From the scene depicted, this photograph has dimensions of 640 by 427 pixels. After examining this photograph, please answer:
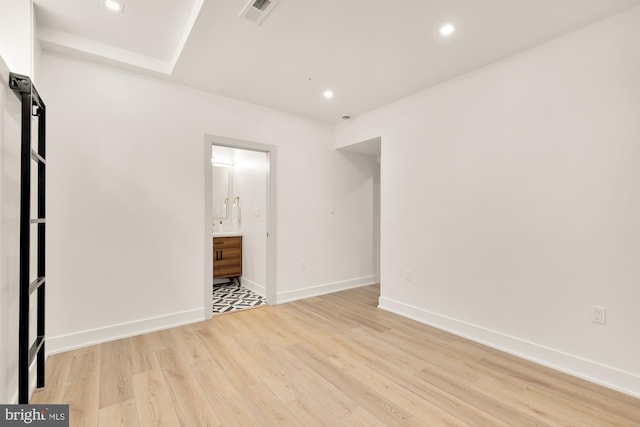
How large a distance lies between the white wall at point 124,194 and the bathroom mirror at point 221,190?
5.43 feet

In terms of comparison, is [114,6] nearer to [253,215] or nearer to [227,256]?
[253,215]

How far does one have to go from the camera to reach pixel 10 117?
4.77ft

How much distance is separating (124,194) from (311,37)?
7.33ft

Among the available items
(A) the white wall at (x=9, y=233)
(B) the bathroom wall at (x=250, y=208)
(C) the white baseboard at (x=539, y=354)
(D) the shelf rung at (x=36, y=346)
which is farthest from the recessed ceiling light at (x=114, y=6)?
(C) the white baseboard at (x=539, y=354)

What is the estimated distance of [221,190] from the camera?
5027 mm

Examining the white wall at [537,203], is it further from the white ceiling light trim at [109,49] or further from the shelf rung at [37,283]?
the shelf rung at [37,283]

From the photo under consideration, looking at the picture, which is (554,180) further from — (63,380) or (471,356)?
(63,380)

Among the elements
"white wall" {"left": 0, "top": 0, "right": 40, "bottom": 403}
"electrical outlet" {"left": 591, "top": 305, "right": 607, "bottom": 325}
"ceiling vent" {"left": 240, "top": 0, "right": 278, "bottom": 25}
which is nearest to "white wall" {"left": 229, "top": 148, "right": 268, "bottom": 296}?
"ceiling vent" {"left": 240, "top": 0, "right": 278, "bottom": 25}

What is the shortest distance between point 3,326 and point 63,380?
0.97m

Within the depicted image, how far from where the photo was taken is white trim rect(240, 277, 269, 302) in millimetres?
4164

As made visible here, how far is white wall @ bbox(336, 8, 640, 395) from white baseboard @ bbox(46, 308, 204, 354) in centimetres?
246

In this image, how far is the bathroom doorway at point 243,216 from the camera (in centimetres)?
328

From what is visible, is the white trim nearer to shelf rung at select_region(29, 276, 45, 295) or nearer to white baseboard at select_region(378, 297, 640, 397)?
white baseboard at select_region(378, 297, 640, 397)

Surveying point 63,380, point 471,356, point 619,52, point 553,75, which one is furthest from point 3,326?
point 619,52
